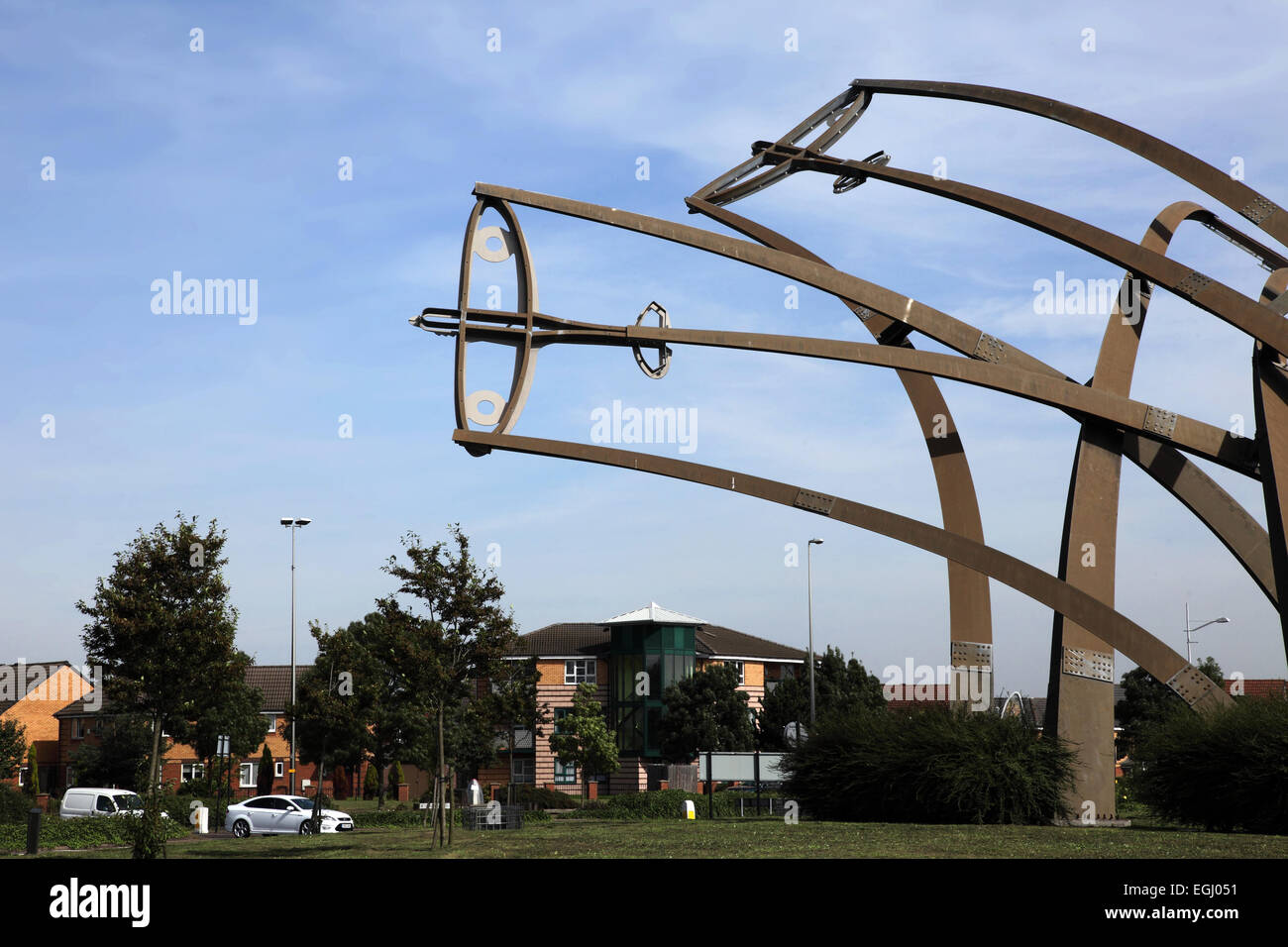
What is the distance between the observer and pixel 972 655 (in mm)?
20906

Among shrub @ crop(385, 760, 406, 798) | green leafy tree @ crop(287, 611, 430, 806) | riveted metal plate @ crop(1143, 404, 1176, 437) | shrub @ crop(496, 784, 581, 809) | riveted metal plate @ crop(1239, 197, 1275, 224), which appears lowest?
shrub @ crop(385, 760, 406, 798)

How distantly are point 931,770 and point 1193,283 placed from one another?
830 cm

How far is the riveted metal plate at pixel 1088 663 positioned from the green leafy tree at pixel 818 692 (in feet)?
116

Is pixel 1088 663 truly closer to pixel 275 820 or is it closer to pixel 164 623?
pixel 164 623

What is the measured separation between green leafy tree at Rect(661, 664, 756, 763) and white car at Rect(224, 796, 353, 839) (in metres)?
24.9

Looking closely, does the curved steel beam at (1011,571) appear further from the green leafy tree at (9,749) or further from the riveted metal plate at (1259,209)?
the green leafy tree at (9,749)

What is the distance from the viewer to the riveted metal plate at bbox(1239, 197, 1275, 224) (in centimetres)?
1892

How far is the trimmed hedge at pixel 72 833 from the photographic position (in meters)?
25.8

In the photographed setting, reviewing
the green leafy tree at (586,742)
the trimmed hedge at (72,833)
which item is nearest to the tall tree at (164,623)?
the trimmed hedge at (72,833)

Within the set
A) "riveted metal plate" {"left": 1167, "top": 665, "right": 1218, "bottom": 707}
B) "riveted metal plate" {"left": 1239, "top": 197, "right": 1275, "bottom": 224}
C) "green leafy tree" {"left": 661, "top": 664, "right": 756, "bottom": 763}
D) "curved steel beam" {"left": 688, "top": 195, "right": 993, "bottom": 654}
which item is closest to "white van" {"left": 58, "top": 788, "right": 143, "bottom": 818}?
"green leafy tree" {"left": 661, "top": 664, "right": 756, "bottom": 763}

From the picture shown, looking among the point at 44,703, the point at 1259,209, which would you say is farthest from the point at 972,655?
the point at 44,703

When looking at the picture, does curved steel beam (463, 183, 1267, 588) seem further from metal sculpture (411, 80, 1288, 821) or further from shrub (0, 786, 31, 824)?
shrub (0, 786, 31, 824)
